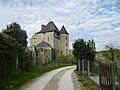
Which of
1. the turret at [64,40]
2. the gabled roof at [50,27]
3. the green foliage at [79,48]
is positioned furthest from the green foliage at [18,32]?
the turret at [64,40]

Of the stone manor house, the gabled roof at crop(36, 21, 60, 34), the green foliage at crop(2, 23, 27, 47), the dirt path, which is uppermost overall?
the gabled roof at crop(36, 21, 60, 34)

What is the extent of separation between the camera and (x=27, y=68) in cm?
2678

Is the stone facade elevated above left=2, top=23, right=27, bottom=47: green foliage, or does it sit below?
above

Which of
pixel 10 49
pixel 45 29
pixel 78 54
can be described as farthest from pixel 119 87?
pixel 45 29

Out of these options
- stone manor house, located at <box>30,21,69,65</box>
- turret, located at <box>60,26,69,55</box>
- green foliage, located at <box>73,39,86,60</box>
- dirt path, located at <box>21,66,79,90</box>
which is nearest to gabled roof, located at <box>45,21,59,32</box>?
stone manor house, located at <box>30,21,69,65</box>

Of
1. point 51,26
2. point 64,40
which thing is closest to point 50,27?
point 51,26

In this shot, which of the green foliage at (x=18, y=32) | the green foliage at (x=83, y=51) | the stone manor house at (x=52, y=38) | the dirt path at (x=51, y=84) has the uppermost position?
the stone manor house at (x=52, y=38)

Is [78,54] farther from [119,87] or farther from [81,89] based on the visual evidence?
[119,87]

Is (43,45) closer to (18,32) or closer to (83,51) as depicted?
(18,32)

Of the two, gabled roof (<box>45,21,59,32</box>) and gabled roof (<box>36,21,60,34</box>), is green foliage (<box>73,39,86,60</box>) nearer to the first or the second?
gabled roof (<box>36,21,60,34</box>)

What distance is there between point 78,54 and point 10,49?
17.0 m

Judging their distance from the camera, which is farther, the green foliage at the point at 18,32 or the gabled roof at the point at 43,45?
the gabled roof at the point at 43,45

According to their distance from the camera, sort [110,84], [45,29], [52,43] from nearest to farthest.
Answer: [110,84] < [52,43] < [45,29]

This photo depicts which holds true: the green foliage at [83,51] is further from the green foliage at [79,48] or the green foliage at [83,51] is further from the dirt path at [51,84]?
the dirt path at [51,84]
